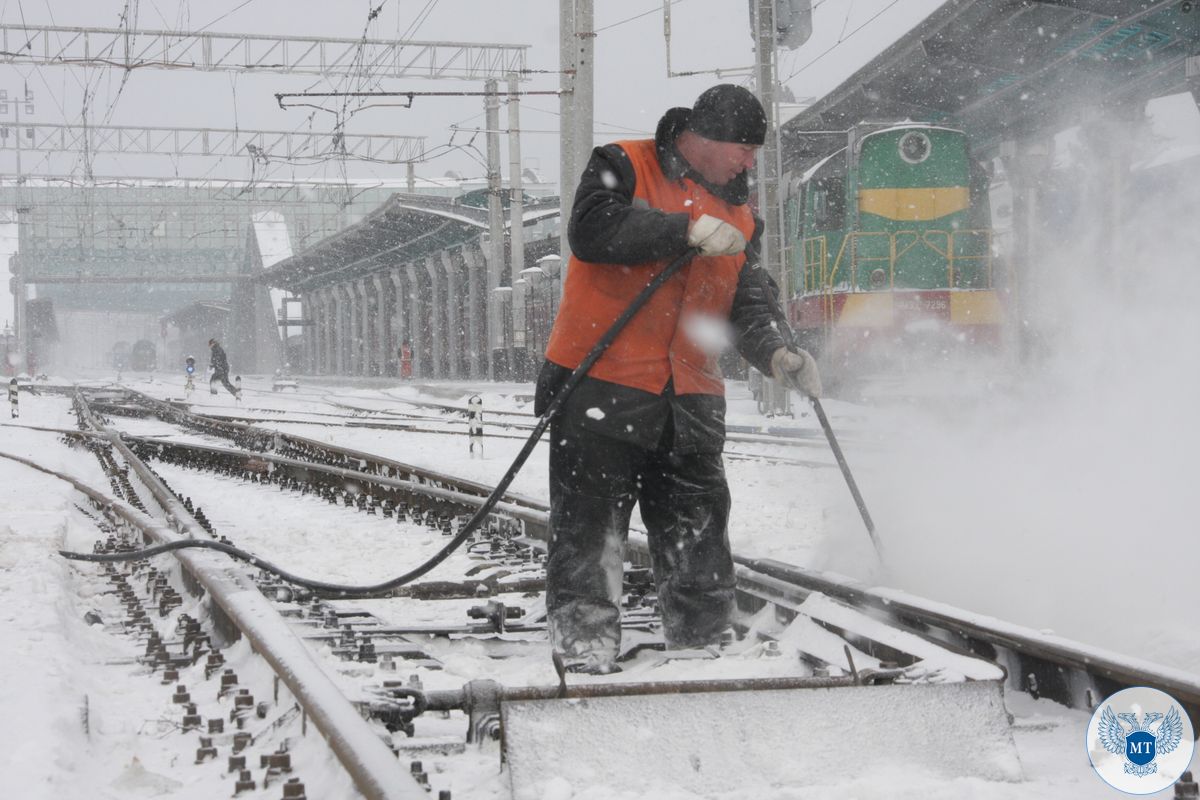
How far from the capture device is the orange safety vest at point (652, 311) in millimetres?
3812

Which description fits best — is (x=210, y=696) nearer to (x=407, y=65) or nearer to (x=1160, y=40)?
(x=1160, y=40)

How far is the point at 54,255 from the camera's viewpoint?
245ft

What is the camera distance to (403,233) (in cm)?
3912

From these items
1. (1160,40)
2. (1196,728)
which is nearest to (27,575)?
(1196,728)

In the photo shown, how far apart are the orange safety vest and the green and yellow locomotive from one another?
13.6 m

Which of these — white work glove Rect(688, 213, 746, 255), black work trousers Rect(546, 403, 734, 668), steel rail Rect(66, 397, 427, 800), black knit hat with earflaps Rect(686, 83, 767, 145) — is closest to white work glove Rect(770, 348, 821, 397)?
black work trousers Rect(546, 403, 734, 668)

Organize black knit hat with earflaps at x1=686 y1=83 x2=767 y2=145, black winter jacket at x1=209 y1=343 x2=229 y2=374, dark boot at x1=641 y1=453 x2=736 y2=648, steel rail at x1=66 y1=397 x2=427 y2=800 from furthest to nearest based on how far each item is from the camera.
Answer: black winter jacket at x1=209 y1=343 x2=229 y2=374 < dark boot at x1=641 y1=453 x2=736 y2=648 < black knit hat with earflaps at x1=686 y1=83 x2=767 y2=145 < steel rail at x1=66 y1=397 x2=427 y2=800

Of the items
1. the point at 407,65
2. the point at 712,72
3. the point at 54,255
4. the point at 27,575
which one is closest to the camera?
the point at 27,575

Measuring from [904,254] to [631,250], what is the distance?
14.6 metres

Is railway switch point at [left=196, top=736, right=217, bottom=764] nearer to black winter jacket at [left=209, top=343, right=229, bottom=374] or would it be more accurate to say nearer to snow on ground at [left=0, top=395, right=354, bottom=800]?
Result: snow on ground at [left=0, top=395, right=354, bottom=800]

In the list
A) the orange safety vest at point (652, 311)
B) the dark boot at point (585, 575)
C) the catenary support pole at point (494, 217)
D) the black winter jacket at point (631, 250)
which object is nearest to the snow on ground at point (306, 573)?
the dark boot at point (585, 575)

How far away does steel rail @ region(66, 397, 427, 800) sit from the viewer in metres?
2.49

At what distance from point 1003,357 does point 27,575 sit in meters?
14.9

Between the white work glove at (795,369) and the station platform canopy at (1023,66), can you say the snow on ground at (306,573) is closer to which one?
the white work glove at (795,369)
